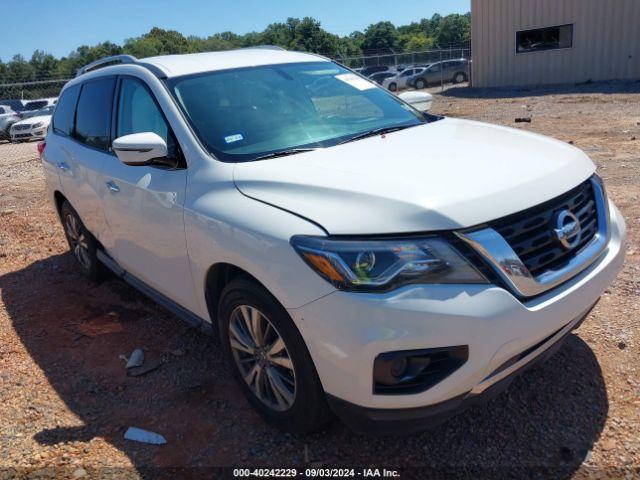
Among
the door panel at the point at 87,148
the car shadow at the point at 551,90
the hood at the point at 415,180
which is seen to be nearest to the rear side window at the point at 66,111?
the door panel at the point at 87,148

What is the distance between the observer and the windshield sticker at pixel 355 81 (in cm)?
390

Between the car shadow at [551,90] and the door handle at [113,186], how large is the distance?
18.3 meters

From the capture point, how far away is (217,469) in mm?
2594

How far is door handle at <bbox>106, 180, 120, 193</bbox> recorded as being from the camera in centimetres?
355

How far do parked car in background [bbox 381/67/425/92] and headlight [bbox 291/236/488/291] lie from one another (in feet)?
96.6

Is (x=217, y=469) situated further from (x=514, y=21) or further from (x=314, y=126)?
(x=514, y=21)

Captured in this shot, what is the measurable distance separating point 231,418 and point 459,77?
31522 millimetres

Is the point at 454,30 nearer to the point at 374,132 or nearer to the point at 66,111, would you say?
the point at 66,111

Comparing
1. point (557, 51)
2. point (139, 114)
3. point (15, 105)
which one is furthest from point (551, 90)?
point (15, 105)

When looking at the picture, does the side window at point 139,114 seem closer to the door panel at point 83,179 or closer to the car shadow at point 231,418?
the door panel at point 83,179

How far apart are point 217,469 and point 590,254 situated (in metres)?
2.01

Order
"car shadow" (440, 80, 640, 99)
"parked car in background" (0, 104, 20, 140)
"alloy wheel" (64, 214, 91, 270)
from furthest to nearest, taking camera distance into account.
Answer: "parked car in background" (0, 104, 20, 140)
"car shadow" (440, 80, 640, 99)
"alloy wheel" (64, 214, 91, 270)

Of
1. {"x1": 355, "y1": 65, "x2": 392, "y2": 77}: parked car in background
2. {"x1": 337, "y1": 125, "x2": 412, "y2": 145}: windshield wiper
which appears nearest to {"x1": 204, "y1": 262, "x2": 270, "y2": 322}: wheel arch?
{"x1": 337, "y1": 125, "x2": 412, "y2": 145}: windshield wiper

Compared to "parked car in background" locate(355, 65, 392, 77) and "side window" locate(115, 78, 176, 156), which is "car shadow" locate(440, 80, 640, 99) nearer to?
"parked car in background" locate(355, 65, 392, 77)
